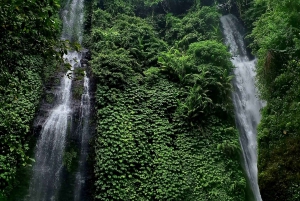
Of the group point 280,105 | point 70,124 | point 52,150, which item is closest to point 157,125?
point 70,124

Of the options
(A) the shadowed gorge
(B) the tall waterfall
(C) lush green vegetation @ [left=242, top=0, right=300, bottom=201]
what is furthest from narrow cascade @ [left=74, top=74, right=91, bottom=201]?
(C) lush green vegetation @ [left=242, top=0, right=300, bottom=201]

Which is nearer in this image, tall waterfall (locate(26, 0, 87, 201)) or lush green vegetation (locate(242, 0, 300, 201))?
lush green vegetation (locate(242, 0, 300, 201))

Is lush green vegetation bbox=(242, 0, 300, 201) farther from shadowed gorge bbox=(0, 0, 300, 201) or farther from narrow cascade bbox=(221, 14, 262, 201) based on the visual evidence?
narrow cascade bbox=(221, 14, 262, 201)

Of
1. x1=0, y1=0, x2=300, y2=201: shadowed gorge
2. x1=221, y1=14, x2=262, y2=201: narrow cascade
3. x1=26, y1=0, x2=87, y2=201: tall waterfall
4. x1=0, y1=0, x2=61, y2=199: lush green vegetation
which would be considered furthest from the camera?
x1=221, y1=14, x2=262, y2=201: narrow cascade

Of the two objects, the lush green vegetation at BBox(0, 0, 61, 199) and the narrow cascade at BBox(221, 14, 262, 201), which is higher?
the narrow cascade at BBox(221, 14, 262, 201)

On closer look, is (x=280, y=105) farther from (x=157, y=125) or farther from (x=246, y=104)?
(x=157, y=125)

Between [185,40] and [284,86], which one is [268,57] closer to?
[284,86]

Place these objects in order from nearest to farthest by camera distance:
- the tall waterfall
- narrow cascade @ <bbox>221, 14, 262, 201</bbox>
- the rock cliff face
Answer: the tall waterfall
the rock cliff face
narrow cascade @ <bbox>221, 14, 262, 201</bbox>

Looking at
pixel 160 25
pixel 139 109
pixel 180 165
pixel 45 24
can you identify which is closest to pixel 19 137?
pixel 139 109
